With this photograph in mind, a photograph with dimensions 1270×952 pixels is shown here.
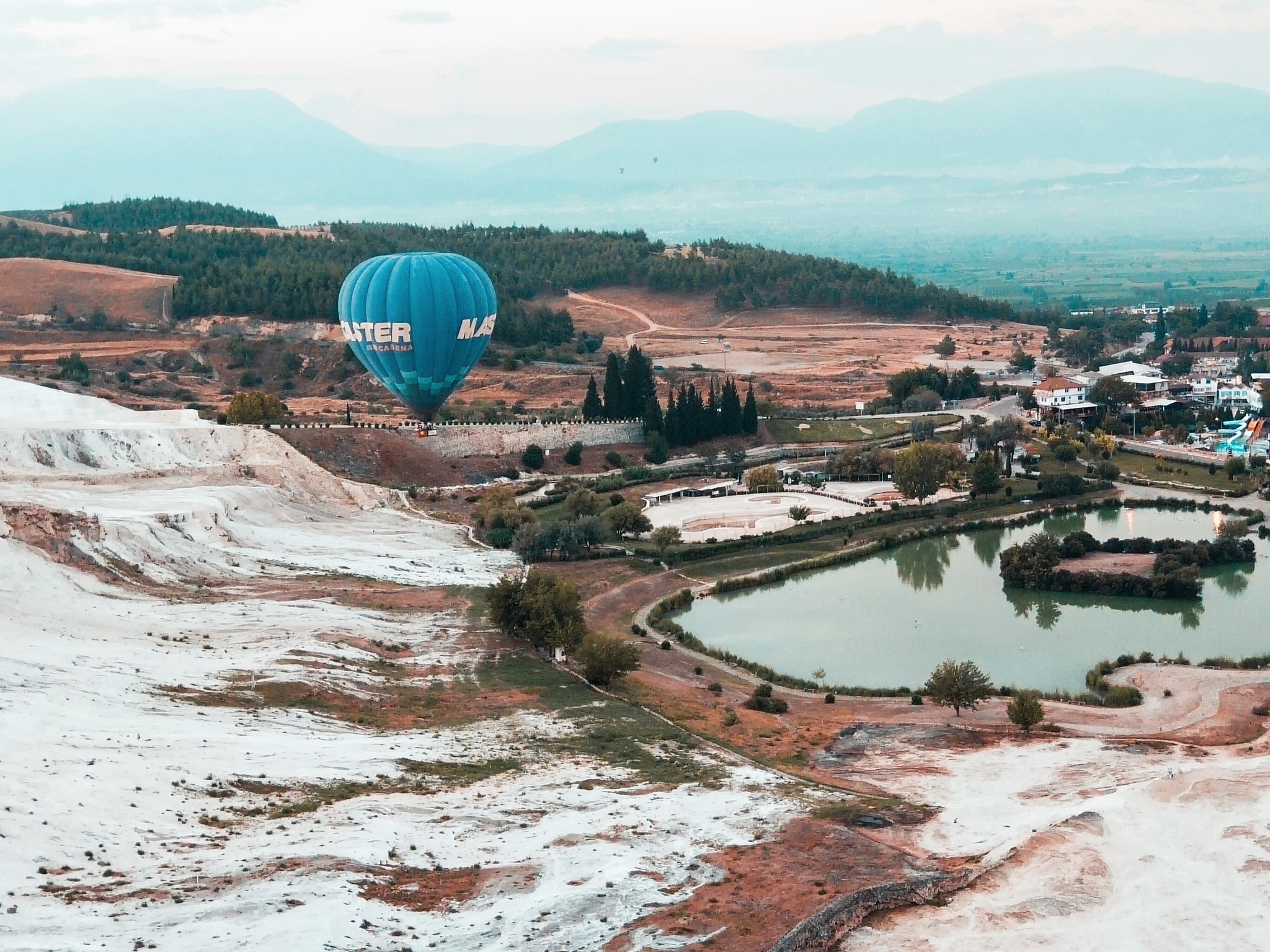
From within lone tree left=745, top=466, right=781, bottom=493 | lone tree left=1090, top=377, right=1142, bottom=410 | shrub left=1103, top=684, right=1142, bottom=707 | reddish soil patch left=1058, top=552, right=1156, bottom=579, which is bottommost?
shrub left=1103, top=684, right=1142, bottom=707

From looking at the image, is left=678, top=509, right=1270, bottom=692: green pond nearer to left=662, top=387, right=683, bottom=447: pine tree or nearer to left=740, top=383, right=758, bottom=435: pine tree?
left=662, top=387, right=683, bottom=447: pine tree

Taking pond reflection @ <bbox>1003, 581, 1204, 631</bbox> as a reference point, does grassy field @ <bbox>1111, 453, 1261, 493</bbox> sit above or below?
above

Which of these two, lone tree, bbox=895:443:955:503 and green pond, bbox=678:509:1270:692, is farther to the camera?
lone tree, bbox=895:443:955:503

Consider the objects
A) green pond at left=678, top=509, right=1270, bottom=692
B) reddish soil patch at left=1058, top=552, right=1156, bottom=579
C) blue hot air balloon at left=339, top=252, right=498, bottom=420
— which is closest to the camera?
green pond at left=678, top=509, right=1270, bottom=692

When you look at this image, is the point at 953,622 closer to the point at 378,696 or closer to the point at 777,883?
the point at 378,696

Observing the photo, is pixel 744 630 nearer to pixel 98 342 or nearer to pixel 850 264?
pixel 98 342

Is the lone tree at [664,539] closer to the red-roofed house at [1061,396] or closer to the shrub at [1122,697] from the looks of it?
the shrub at [1122,697]

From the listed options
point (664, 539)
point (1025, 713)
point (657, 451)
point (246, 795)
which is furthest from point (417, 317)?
point (246, 795)

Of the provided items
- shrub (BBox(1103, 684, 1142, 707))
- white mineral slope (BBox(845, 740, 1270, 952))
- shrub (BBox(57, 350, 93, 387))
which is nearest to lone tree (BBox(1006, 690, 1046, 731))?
white mineral slope (BBox(845, 740, 1270, 952))
